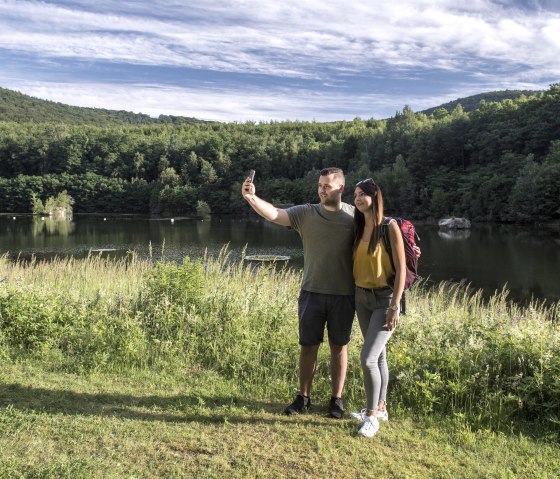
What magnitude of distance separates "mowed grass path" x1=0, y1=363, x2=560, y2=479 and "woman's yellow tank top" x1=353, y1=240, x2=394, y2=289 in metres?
1.10

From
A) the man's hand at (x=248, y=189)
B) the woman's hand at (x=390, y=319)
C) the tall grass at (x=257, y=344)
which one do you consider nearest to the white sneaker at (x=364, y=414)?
the tall grass at (x=257, y=344)

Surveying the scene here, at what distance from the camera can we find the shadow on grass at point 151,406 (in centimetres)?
388

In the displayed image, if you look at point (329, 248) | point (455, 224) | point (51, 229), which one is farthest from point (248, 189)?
point (51, 229)

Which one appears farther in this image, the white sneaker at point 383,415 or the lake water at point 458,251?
the lake water at point 458,251

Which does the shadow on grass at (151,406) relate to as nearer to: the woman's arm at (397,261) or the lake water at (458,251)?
the woman's arm at (397,261)

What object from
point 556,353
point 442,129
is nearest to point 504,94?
point 442,129

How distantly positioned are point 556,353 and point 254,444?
273 centimetres

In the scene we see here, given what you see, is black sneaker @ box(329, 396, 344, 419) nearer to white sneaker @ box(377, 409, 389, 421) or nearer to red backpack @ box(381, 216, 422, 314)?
white sneaker @ box(377, 409, 389, 421)

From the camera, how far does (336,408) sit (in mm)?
3965

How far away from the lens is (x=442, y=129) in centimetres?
7519

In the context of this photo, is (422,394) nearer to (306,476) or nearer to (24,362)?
(306,476)

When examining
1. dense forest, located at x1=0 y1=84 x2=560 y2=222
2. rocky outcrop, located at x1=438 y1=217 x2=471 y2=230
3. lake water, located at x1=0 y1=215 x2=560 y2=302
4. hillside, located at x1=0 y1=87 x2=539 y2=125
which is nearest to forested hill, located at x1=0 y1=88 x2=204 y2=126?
hillside, located at x1=0 y1=87 x2=539 y2=125

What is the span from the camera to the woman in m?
3.54

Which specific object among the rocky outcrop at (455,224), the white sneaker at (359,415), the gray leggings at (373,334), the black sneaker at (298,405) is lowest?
the rocky outcrop at (455,224)
